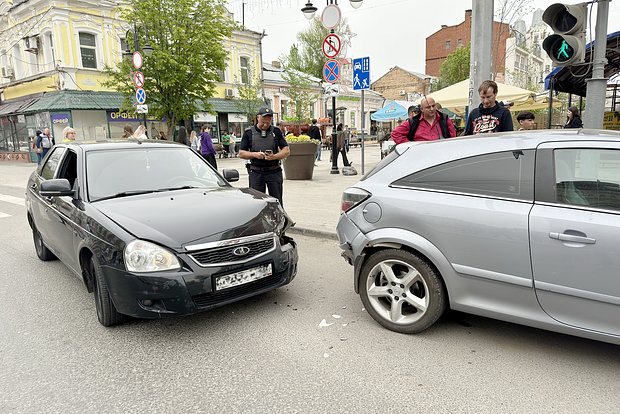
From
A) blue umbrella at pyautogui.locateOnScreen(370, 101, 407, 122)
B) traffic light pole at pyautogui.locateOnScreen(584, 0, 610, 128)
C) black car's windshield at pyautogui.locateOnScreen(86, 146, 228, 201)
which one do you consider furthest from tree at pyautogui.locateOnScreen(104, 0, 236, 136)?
traffic light pole at pyautogui.locateOnScreen(584, 0, 610, 128)

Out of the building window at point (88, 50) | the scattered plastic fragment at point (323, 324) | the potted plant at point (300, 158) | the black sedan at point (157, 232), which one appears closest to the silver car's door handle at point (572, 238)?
the scattered plastic fragment at point (323, 324)

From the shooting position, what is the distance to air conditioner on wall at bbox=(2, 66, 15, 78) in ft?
86.3

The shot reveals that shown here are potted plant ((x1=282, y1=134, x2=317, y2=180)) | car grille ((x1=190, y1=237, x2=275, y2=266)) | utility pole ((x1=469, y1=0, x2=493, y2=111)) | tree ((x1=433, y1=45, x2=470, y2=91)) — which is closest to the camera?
car grille ((x1=190, y1=237, x2=275, y2=266))

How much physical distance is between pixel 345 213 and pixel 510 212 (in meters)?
1.41

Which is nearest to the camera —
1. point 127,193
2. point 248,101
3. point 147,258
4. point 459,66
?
point 147,258

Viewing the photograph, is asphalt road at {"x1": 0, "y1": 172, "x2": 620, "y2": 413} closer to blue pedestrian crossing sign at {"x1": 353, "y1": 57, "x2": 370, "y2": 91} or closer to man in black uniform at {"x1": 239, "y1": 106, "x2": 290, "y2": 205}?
man in black uniform at {"x1": 239, "y1": 106, "x2": 290, "y2": 205}

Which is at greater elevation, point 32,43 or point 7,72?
point 32,43

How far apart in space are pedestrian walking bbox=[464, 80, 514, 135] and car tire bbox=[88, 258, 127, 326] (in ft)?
14.7

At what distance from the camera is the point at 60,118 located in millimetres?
21453

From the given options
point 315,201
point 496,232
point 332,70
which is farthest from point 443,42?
point 496,232

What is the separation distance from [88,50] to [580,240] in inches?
1006

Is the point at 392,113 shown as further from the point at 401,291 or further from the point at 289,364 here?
the point at 289,364

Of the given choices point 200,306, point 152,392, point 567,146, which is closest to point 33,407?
point 152,392

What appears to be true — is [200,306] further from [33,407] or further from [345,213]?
[345,213]
